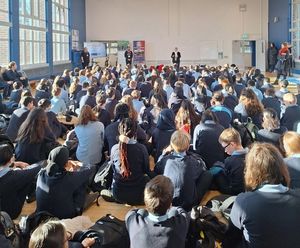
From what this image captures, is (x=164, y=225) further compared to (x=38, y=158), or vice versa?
(x=38, y=158)

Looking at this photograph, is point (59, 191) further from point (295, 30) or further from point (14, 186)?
point (295, 30)

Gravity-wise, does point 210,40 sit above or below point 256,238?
above

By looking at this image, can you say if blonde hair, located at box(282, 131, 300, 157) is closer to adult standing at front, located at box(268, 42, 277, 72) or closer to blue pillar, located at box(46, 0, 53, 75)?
blue pillar, located at box(46, 0, 53, 75)

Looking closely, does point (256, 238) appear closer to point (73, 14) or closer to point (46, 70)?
point (46, 70)

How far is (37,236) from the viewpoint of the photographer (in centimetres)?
203

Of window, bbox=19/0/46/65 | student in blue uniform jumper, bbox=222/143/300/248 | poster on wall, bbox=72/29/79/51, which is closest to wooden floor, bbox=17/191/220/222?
student in blue uniform jumper, bbox=222/143/300/248

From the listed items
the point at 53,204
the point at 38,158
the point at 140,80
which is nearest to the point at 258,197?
the point at 53,204

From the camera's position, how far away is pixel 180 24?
23625mm

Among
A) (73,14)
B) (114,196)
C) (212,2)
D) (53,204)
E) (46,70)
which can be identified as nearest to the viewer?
(53,204)

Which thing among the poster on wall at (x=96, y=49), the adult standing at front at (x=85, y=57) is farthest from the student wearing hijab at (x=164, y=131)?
the poster on wall at (x=96, y=49)

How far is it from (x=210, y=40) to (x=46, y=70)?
33.2 ft

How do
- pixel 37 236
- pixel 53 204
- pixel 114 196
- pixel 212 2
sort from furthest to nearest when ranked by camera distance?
pixel 212 2 → pixel 114 196 → pixel 53 204 → pixel 37 236

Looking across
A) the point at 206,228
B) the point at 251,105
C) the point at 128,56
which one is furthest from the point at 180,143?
the point at 128,56

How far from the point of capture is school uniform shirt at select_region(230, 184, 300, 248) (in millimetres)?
2396
